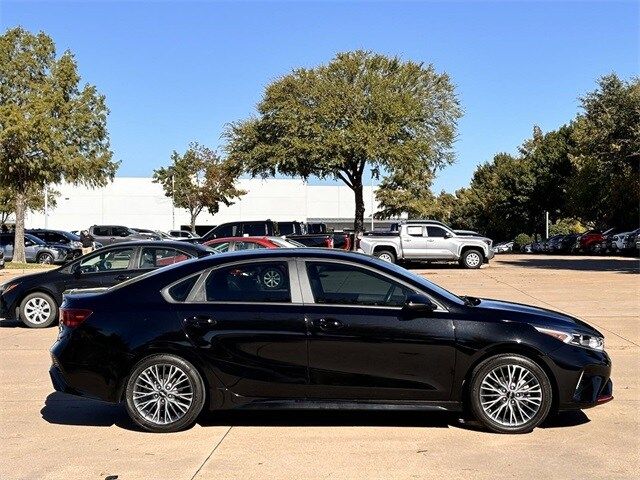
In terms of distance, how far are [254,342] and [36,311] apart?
7813mm

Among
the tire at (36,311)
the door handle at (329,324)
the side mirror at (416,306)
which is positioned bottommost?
the tire at (36,311)

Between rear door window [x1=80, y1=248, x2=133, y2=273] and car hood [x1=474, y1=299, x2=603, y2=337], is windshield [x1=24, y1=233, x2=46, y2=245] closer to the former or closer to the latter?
rear door window [x1=80, y1=248, x2=133, y2=273]

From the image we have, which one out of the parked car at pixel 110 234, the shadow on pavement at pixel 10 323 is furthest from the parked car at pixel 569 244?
the shadow on pavement at pixel 10 323

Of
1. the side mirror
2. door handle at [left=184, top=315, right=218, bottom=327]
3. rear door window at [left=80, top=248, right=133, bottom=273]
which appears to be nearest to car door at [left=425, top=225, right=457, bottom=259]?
rear door window at [left=80, top=248, right=133, bottom=273]

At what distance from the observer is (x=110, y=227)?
43.8 meters

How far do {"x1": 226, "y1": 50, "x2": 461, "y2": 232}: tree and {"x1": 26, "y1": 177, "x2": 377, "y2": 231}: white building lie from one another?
104 ft

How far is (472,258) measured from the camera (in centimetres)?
2966

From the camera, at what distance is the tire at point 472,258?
29.6m

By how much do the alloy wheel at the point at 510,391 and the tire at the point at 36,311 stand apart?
28.8ft

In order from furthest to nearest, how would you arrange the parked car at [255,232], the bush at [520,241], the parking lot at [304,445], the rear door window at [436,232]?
the bush at [520,241] < the rear door window at [436,232] < the parked car at [255,232] < the parking lot at [304,445]

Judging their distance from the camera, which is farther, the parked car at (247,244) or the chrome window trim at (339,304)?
the parked car at (247,244)

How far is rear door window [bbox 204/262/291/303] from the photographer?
22.6ft

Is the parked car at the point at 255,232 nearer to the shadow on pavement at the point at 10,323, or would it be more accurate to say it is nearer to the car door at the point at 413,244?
the car door at the point at 413,244

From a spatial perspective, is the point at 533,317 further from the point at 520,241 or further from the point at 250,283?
the point at 520,241
